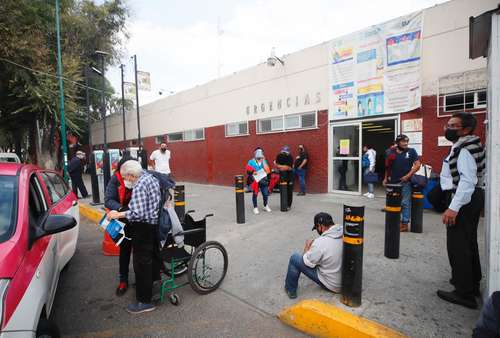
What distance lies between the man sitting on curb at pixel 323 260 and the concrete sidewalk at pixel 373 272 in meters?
0.16

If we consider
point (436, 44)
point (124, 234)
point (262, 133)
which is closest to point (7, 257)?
point (124, 234)

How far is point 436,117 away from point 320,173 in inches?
144

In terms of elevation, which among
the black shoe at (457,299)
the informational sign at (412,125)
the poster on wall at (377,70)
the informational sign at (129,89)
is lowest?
the black shoe at (457,299)

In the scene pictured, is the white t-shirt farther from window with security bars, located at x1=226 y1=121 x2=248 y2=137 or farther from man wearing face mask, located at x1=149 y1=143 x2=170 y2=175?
window with security bars, located at x1=226 y1=121 x2=248 y2=137

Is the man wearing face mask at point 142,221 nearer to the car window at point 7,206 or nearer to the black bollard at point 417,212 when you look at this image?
the car window at point 7,206

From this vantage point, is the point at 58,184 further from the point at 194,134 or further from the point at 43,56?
the point at 43,56

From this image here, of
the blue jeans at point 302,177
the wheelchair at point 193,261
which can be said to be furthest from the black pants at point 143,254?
the blue jeans at point 302,177

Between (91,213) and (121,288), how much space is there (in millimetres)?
5271

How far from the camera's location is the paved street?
8.83ft

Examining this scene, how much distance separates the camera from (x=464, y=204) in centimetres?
266

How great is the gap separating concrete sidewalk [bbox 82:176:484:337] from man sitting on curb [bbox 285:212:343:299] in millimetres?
159

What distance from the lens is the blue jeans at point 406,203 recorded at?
5430 mm

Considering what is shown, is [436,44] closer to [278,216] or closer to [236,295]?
[278,216]

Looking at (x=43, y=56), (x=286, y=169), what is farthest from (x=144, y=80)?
(x=286, y=169)
